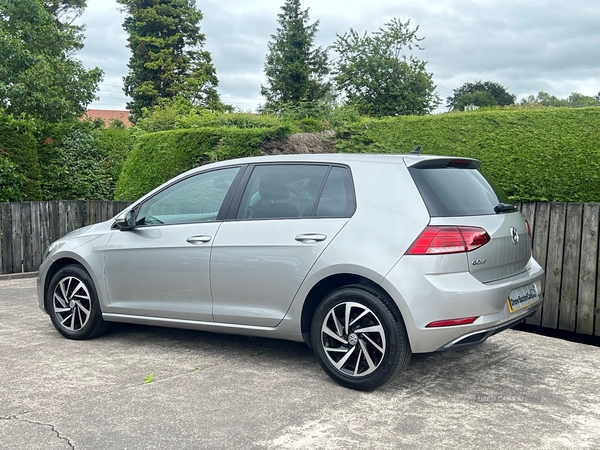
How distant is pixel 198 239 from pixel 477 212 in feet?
7.42

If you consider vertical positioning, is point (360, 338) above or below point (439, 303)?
below

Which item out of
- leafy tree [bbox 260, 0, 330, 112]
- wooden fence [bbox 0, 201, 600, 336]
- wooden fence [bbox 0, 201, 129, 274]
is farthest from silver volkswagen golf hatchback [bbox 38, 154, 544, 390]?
leafy tree [bbox 260, 0, 330, 112]

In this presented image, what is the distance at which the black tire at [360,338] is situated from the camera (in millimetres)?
4238

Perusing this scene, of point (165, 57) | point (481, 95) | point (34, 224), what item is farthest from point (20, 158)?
point (481, 95)

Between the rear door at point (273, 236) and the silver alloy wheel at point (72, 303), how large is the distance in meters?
1.59

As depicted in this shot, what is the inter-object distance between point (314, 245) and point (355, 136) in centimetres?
436

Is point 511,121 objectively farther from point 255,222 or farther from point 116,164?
point 116,164

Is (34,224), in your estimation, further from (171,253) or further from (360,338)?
(360,338)

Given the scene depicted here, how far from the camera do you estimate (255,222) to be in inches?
196

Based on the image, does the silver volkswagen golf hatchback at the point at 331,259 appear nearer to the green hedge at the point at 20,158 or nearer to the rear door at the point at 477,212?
the rear door at the point at 477,212

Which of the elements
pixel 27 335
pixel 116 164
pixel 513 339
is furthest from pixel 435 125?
pixel 116 164

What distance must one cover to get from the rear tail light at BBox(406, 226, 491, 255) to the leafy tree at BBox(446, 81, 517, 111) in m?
61.0

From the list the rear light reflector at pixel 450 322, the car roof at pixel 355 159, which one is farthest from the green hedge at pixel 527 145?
the rear light reflector at pixel 450 322

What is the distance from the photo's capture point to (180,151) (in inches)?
407
